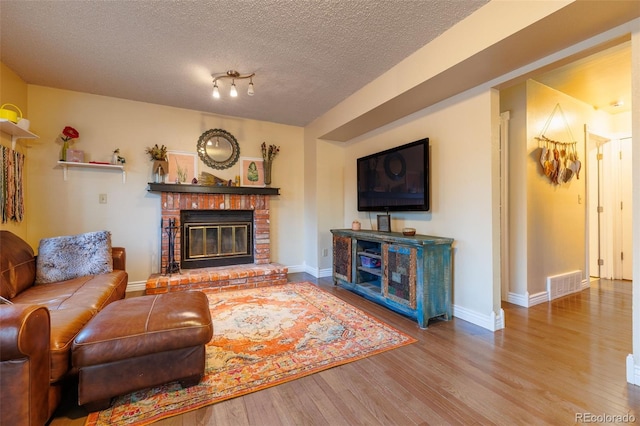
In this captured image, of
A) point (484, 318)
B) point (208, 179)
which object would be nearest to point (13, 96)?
point (208, 179)

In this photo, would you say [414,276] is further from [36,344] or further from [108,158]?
[108,158]

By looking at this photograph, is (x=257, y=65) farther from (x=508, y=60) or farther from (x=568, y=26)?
(x=568, y=26)

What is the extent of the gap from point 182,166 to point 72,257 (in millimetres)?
1804

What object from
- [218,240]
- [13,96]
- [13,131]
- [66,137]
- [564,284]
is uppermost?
[13,96]

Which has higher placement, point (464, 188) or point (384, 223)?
point (464, 188)

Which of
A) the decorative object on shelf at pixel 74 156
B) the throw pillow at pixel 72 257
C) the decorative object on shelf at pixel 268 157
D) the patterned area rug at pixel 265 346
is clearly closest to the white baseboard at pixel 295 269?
the patterned area rug at pixel 265 346

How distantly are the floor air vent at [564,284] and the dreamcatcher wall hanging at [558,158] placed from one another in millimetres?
1152

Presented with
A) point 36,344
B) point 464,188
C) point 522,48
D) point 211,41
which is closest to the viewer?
point 36,344

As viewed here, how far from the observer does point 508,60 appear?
206cm

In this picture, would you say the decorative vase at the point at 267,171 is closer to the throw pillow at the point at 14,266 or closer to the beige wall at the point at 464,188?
the beige wall at the point at 464,188

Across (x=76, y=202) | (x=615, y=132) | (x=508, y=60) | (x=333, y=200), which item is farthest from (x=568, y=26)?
(x=76, y=202)

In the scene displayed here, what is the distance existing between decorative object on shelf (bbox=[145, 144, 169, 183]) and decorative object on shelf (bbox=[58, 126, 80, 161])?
74 centimetres

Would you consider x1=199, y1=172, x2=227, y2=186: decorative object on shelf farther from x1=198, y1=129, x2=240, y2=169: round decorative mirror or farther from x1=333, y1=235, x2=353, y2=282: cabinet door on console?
x1=333, y1=235, x2=353, y2=282: cabinet door on console

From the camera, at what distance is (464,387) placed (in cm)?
160
